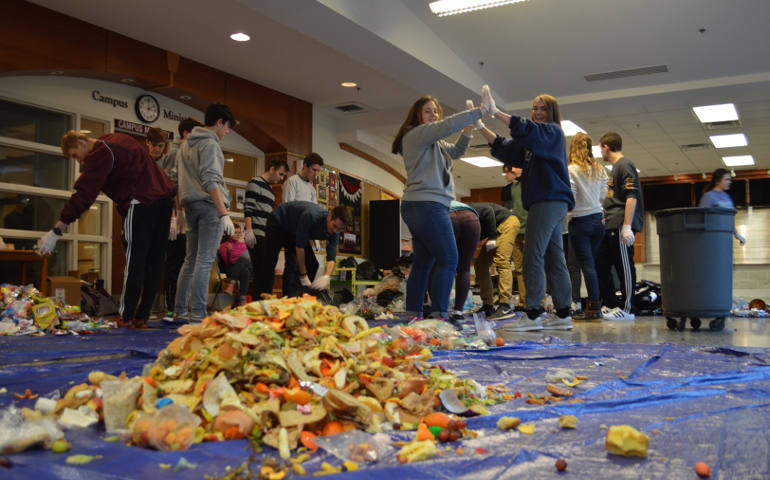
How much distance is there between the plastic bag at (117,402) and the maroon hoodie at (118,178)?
8.16 ft

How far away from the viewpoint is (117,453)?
116cm

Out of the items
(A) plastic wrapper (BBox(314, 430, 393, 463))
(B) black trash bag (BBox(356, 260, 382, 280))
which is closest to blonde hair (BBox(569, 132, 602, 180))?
(A) plastic wrapper (BBox(314, 430, 393, 463))

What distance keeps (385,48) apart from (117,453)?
638cm

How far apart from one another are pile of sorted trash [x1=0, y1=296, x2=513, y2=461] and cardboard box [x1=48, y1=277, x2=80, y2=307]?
392 cm

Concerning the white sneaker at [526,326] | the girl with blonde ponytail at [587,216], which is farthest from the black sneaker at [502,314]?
the white sneaker at [526,326]

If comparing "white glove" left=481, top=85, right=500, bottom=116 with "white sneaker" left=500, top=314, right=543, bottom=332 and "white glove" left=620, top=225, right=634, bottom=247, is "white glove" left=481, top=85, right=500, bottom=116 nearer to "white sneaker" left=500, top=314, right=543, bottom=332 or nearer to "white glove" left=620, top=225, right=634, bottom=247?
"white sneaker" left=500, top=314, right=543, bottom=332

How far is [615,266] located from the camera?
5.55m

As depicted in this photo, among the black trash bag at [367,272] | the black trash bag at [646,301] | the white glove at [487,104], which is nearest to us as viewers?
the white glove at [487,104]

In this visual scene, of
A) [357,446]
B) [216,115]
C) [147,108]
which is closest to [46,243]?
[216,115]

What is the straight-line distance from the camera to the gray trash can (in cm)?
394

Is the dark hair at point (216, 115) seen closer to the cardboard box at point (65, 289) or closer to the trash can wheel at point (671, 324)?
the cardboard box at point (65, 289)

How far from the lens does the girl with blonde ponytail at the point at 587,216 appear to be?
5090 mm

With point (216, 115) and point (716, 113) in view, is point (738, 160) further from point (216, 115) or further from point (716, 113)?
point (216, 115)

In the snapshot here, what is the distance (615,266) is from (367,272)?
15.5 ft
